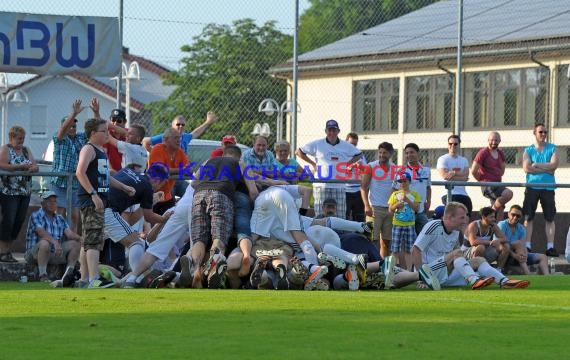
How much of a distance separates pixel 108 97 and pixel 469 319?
38.4 m

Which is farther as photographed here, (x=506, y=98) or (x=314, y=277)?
(x=506, y=98)

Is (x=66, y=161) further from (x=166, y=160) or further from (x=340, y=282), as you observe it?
(x=340, y=282)

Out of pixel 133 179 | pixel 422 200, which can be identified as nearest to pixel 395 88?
pixel 422 200

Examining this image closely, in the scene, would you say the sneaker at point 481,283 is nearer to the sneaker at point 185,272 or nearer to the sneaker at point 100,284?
the sneaker at point 185,272

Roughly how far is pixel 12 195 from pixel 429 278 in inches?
205

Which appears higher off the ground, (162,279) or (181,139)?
(181,139)

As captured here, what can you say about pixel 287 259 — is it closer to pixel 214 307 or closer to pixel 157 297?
pixel 157 297

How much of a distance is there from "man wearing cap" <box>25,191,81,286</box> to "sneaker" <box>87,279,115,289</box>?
6.07 feet

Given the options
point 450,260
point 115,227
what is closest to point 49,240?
point 115,227

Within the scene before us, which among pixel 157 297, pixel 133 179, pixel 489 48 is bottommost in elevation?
pixel 157 297

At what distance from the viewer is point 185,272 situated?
14.6m

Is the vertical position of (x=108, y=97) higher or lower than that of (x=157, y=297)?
higher

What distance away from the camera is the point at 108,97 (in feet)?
158

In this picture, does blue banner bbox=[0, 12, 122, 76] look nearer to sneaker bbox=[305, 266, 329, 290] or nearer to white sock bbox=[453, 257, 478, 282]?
sneaker bbox=[305, 266, 329, 290]
